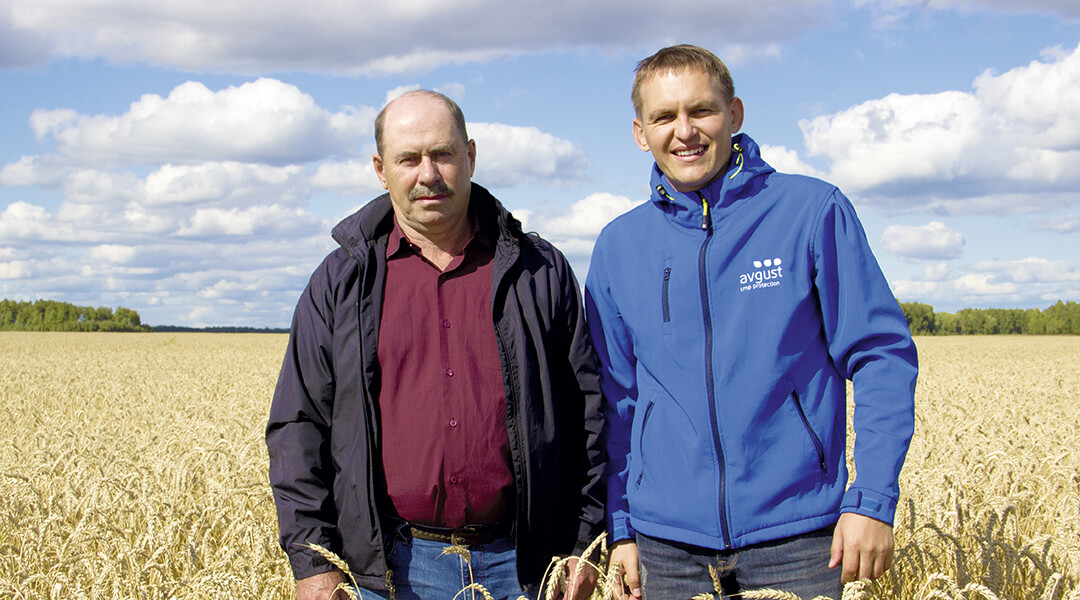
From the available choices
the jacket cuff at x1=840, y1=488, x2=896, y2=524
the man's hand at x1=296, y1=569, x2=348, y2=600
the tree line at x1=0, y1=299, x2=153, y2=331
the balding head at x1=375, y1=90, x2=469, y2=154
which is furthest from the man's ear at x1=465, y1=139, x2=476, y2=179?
the tree line at x1=0, y1=299, x2=153, y2=331

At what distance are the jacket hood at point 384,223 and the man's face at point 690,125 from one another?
64cm

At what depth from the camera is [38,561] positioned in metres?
4.09

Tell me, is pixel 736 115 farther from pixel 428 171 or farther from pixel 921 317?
pixel 921 317

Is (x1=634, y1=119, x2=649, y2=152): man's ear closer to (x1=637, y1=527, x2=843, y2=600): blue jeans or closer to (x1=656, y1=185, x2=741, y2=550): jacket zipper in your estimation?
(x1=656, y1=185, x2=741, y2=550): jacket zipper

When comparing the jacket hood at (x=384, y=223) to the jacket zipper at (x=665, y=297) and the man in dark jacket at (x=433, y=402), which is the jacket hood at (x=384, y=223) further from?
the jacket zipper at (x=665, y=297)

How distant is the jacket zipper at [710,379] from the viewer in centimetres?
270

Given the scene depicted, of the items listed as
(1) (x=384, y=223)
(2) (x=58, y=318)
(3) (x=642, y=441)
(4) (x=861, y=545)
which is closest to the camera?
(4) (x=861, y=545)

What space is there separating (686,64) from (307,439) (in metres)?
1.87

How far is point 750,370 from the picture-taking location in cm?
270

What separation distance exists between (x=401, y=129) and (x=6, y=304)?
11992 centimetres

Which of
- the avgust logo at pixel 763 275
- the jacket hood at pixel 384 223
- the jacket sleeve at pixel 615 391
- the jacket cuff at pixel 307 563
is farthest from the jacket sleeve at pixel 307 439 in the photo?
the avgust logo at pixel 763 275

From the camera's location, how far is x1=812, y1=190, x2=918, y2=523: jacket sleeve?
2.64m

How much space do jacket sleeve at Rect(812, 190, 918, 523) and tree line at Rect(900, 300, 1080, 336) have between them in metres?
86.2

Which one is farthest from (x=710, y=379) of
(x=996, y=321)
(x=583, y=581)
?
(x=996, y=321)
